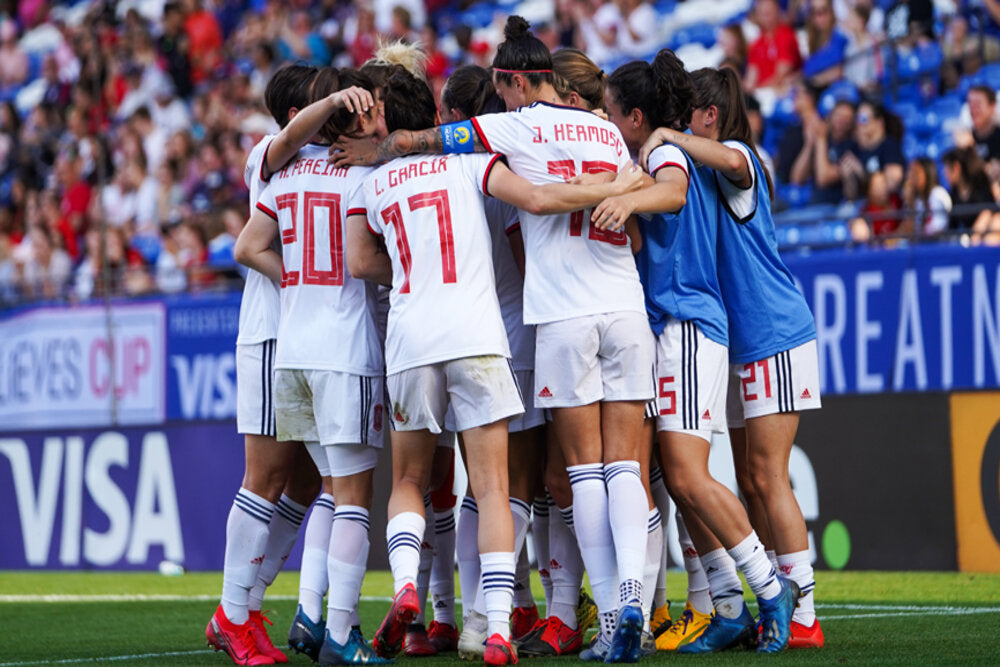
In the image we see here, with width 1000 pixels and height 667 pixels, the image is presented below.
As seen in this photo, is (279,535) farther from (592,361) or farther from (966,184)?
(966,184)

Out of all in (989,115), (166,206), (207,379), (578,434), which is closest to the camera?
(578,434)

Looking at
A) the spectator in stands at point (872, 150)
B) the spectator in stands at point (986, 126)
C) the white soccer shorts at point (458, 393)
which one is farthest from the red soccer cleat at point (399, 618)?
the spectator in stands at point (872, 150)

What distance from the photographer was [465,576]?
5586 mm

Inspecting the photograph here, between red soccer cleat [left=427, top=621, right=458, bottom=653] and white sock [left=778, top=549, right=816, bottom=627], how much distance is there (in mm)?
1340

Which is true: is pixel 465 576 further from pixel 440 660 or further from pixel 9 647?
pixel 9 647

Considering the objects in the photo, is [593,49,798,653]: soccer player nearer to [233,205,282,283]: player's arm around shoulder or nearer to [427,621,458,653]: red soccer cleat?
[427,621,458,653]: red soccer cleat

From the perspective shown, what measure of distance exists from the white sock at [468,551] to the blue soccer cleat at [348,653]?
0.53 metres

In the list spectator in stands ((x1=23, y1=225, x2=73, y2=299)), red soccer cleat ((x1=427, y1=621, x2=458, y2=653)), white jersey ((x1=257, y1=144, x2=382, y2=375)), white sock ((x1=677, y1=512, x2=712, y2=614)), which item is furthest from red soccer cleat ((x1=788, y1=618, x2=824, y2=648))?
spectator in stands ((x1=23, y1=225, x2=73, y2=299))

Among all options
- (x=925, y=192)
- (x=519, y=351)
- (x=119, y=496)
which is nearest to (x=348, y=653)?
(x=519, y=351)

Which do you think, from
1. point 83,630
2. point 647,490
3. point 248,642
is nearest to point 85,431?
point 83,630

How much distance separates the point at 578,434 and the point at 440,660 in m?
1.01

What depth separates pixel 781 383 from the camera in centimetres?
552

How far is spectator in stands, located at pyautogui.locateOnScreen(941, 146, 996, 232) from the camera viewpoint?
929 centimetres

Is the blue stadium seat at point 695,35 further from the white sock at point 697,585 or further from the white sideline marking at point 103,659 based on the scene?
the white sideline marking at point 103,659
